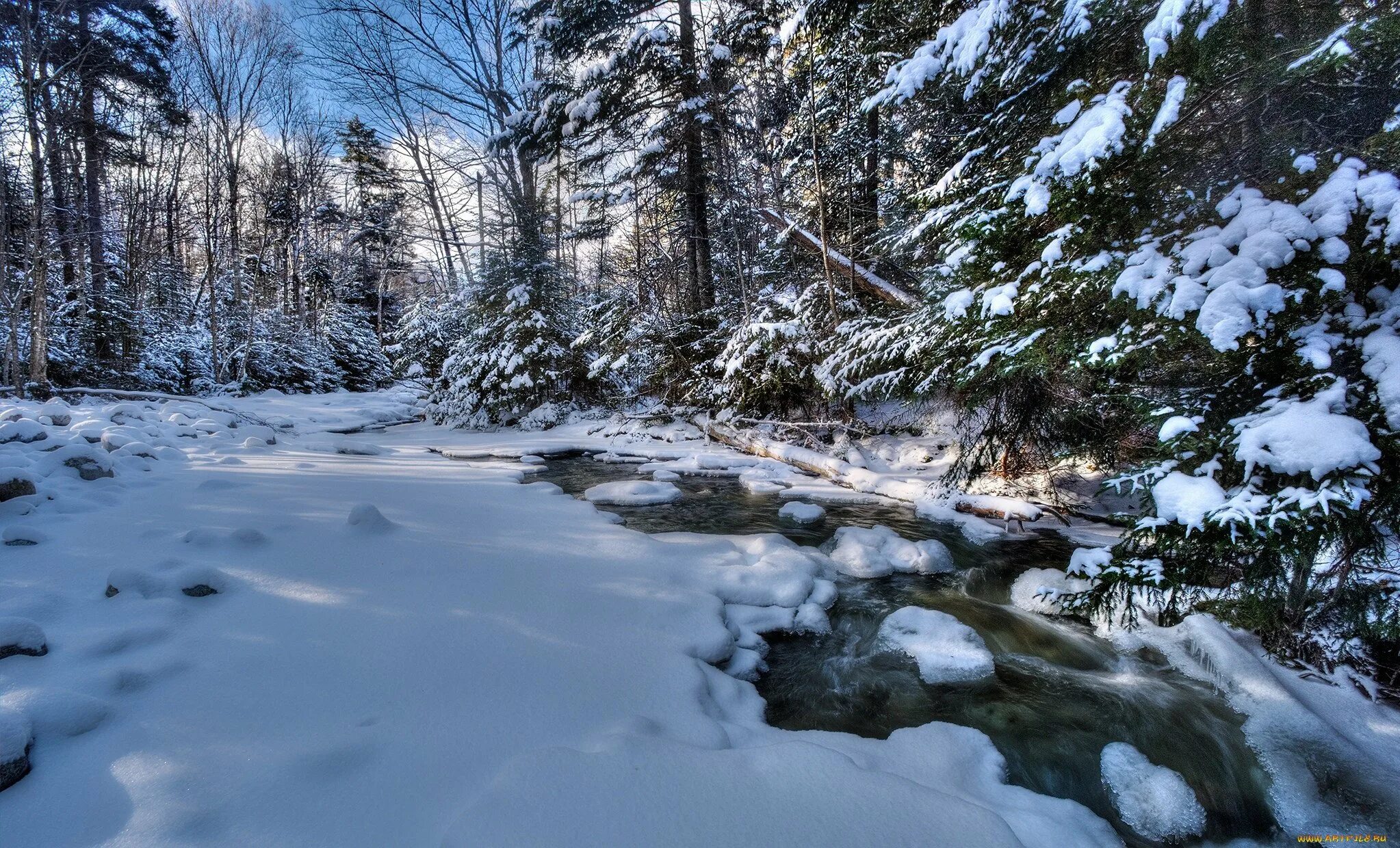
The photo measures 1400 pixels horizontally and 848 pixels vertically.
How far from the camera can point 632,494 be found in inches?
207

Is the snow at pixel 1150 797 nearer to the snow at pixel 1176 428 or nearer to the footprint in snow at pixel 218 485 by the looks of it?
the snow at pixel 1176 428

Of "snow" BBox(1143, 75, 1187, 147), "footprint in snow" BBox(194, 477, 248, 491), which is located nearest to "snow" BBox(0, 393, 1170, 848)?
"footprint in snow" BBox(194, 477, 248, 491)

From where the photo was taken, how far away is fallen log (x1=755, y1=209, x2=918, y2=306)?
20.8 ft

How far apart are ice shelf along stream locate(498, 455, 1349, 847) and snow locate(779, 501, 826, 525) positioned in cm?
115

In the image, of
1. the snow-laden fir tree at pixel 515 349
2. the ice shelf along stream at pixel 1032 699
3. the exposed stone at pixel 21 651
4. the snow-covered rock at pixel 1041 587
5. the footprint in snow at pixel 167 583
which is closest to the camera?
the exposed stone at pixel 21 651

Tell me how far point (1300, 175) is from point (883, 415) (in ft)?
18.1

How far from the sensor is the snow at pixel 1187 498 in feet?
6.00

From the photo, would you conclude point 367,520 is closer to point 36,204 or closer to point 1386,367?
point 1386,367

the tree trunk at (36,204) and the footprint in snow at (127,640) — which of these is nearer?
the footprint in snow at (127,640)

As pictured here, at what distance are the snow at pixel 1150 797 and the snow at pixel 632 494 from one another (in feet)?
Result: 12.5

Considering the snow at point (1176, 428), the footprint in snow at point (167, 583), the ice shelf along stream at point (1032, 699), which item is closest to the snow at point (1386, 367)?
the snow at point (1176, 428)

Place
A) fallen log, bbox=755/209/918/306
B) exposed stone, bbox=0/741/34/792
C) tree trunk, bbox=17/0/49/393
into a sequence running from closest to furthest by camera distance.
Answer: exposed stone, bbox=0/741/34/792
fallen log, bbox=755/209/918/306
tree trunk, bbox=17/0/49/393

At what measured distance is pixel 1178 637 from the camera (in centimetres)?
266

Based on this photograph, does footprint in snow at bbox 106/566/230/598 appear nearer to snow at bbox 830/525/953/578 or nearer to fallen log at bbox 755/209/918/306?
snow at bbox 830/525/953/578
